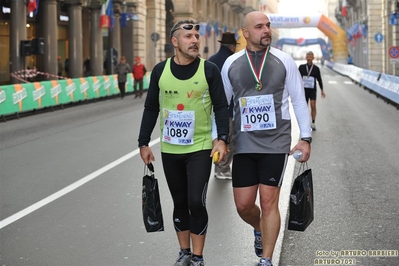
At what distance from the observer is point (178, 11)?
59.6m

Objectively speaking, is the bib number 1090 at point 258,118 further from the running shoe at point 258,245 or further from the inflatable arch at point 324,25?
the inflatable arch at point 324,25

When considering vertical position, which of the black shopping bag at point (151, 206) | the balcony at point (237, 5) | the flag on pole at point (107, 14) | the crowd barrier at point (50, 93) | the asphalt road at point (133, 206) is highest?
the balcony at point (237, 5)

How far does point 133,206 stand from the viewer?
8312mm

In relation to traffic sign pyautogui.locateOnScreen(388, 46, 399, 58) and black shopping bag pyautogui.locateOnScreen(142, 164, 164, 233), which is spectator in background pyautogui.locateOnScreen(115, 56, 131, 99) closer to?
traffic sign pyautogui.locateOnScreen(388, 46, 399, 58)

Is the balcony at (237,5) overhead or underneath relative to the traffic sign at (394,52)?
overhead

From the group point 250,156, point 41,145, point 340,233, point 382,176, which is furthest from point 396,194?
point 41,145

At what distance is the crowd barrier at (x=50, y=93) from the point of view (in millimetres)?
20781

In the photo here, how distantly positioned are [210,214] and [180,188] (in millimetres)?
2205

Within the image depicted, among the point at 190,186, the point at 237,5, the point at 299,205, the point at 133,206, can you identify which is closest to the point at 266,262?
the point at 299,205

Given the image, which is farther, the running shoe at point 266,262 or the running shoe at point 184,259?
the running shoe at point 184,259

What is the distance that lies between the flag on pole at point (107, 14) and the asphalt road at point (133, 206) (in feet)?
73.0

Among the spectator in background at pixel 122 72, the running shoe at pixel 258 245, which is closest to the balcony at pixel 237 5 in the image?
the spectator in background at pixel 122 72

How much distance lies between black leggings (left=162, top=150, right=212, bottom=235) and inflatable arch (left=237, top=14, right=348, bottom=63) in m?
72.7

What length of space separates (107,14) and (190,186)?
34005 millimetres
